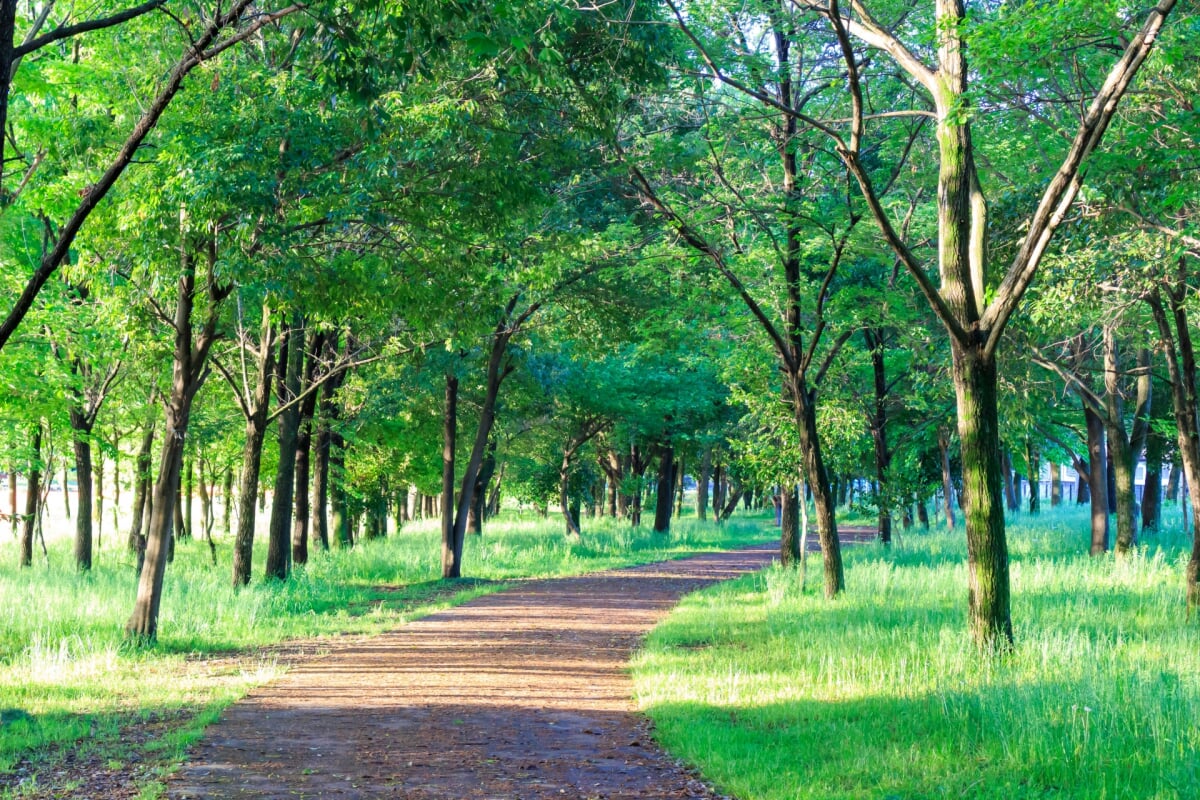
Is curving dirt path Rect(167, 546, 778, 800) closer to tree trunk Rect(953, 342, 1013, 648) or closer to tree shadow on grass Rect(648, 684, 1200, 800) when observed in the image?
tree shadow on grass Rect(648, 684, 1200, 800)

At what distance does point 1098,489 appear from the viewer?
25297 millimetres

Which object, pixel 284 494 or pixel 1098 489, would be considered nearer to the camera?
pixel 284 494

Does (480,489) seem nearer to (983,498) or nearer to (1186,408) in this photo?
(1186,408)

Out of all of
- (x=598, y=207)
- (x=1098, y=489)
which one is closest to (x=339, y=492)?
(x=598, y=207)

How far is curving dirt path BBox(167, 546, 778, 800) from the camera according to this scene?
6.73 metres

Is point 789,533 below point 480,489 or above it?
below

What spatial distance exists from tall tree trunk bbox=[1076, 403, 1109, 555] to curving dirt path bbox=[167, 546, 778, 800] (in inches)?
563

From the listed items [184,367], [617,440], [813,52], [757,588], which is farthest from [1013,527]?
[184,367]

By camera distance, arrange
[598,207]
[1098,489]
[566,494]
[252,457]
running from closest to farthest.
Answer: [252,457], [598,207], [1098,489], [566,494]

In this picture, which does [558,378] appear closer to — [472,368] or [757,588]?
[472,368]

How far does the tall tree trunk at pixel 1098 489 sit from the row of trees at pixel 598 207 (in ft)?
0.31

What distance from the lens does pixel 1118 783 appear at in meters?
6.00

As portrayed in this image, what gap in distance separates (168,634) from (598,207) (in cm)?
1089

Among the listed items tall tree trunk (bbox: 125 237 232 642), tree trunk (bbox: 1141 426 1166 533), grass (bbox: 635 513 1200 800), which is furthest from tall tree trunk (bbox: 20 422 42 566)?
tree trunk (bbox: 1141 426 1166 533)
